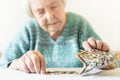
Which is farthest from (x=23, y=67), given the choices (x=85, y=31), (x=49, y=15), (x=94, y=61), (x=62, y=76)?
(x=85, y=31)

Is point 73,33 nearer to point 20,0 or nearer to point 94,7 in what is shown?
point 94,7

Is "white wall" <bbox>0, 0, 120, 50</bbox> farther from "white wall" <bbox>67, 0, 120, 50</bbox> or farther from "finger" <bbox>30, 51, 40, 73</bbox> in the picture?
"finger" <bbox>30, 51, 40, 73</bbox>

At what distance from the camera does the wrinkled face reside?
1.38 m

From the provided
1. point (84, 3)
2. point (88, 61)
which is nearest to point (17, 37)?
point (84, 3)

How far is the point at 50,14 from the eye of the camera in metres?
1.39

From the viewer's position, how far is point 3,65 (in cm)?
122

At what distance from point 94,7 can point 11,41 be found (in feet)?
1.76

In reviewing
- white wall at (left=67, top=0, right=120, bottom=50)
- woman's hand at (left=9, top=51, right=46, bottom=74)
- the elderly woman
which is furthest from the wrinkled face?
woman's hand at (left=9, top=51, right=46, bottom=74)

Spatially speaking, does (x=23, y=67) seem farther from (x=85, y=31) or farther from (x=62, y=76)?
(x=85, y=31)

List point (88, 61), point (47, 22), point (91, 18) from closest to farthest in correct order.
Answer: point (88, 61), point (47, 22), point (91, 18)

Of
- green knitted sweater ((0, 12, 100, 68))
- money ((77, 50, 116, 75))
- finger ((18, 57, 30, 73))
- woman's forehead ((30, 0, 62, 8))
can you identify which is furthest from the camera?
green knitted sweater ((0, 12, 100, 68))

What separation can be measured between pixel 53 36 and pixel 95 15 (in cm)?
28

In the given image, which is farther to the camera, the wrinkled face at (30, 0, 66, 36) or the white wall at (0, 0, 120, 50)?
the white wall at (0, 0, 120, 50)

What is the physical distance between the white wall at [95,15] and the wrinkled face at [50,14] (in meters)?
0.09
